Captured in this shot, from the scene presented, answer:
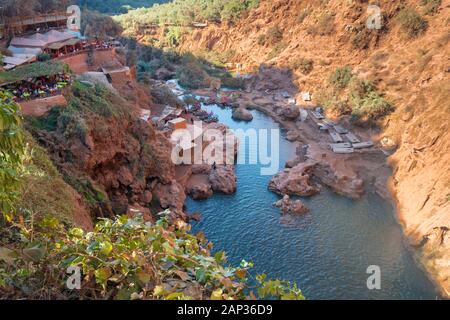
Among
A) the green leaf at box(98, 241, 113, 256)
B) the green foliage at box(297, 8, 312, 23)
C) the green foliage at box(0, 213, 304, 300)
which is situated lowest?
the green foliage at box(0, 213, 304, 300)

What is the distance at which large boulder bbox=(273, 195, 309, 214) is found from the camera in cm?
2122

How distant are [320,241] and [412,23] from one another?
83.7 ft

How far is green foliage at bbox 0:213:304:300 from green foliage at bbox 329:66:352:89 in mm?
35608

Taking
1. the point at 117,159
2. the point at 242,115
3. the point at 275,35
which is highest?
the point at 275,35

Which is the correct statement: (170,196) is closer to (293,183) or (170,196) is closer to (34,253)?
(293,183)

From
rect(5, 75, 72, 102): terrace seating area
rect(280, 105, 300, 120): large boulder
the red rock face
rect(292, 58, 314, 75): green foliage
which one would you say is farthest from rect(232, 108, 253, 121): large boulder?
rect(5, 75, 72, 102): terrace seating area

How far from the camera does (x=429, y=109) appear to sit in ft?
80.4

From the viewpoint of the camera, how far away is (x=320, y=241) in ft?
61.4

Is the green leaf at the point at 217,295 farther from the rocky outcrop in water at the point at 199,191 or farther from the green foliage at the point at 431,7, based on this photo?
the green foliage at the point at 431,7

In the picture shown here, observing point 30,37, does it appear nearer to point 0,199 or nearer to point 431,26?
point 0,199

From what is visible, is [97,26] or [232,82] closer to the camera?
[97,26]

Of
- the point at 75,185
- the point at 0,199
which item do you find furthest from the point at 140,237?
the point at 75,185

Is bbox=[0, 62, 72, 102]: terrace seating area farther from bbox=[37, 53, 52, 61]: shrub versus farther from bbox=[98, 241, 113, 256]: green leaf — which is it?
bbox=[98, 241, 113, 256]: green leaf

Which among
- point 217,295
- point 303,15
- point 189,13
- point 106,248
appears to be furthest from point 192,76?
point 217,295
